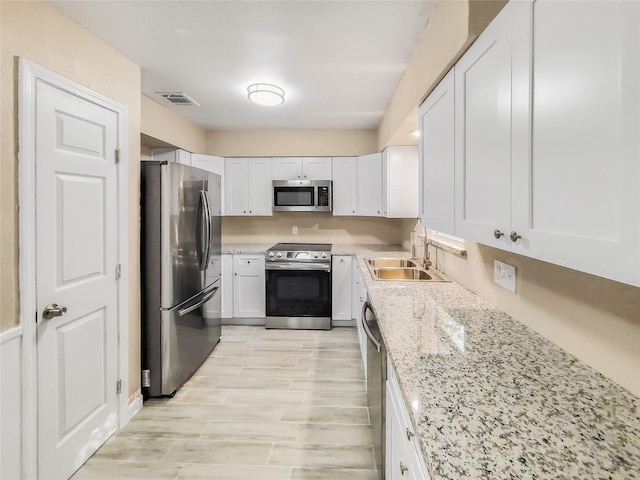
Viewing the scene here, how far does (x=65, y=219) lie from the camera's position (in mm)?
1733

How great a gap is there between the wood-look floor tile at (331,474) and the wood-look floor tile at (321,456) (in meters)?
0.03

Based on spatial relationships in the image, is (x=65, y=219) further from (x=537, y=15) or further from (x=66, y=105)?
(x=537, y=15)

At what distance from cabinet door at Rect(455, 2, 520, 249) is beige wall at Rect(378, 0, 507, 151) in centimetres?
7

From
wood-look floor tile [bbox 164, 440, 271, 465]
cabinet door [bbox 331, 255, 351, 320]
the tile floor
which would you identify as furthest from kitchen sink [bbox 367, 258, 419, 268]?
wood-look floor tile [bbox 164, 440, 271, 465]

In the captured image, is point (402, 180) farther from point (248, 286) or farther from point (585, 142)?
point (585, 142)

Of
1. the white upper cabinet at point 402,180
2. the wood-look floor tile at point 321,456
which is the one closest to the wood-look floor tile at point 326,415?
the wood-look floor tile at point 321,456

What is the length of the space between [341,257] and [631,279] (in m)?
3.40

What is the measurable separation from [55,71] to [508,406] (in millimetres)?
2407

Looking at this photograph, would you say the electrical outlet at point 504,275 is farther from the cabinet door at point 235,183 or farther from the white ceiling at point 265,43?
the cabinet door at point 235,183

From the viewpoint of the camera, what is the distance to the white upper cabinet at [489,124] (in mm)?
995

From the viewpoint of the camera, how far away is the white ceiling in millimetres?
1774

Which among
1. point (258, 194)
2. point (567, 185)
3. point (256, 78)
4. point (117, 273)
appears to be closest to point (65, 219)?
point (117, 273)

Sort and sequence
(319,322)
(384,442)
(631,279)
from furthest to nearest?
(319,322) → (384,442) → (631,279)

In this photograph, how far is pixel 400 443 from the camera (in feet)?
3.52
